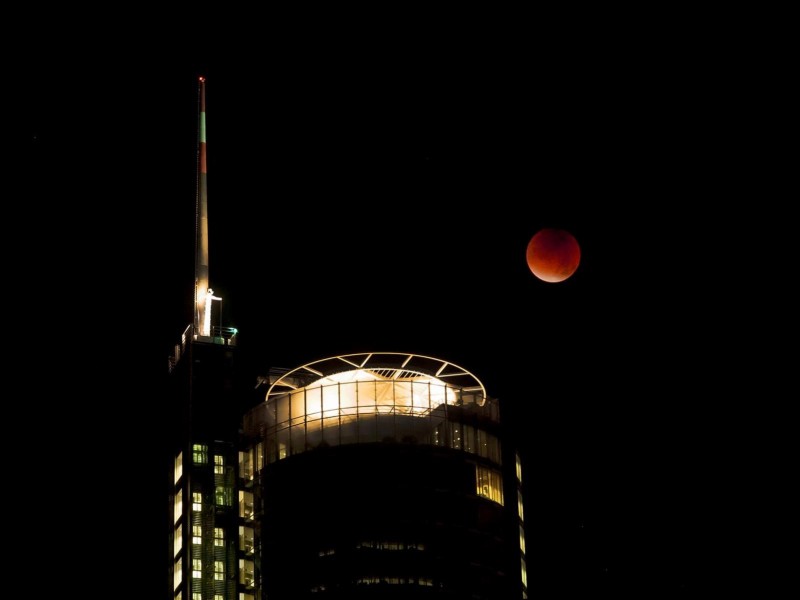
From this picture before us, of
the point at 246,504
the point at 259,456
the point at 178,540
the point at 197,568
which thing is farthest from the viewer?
the point at 259,456

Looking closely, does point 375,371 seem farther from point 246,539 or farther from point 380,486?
point 246,539

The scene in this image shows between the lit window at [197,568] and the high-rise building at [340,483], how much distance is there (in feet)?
0.46

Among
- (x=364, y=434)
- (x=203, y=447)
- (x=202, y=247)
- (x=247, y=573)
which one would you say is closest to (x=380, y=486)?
(x=364, y=434)

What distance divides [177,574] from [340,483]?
1597 cm

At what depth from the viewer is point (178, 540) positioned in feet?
429

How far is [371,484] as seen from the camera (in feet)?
440

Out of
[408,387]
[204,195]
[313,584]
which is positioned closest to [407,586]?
[313,584]

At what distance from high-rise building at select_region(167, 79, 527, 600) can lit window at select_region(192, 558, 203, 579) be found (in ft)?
0.46

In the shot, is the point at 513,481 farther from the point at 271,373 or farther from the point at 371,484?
the point at 271,373

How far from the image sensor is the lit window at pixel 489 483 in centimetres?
13575

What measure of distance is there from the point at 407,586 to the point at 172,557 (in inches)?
795

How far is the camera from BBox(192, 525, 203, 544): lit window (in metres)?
129

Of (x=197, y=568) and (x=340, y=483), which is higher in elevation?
(x=340, y=483)

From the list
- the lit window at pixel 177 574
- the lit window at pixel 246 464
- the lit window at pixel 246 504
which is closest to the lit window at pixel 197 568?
the lit window at pixel 177 574
